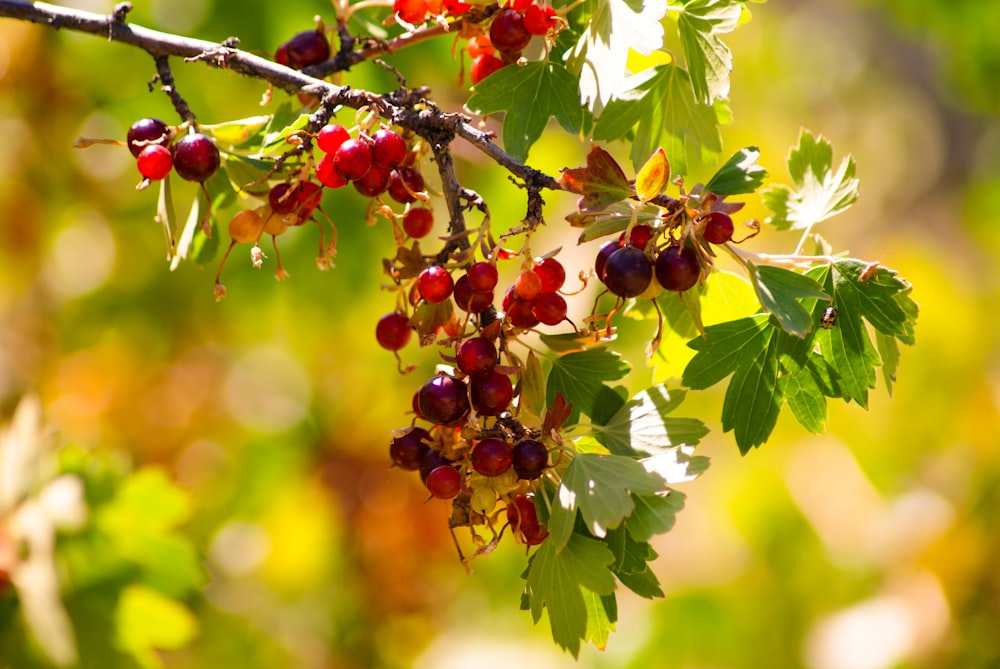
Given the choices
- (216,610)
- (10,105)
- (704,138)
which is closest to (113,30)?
(704,138)

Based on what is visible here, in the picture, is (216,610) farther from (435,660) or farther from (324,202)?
(324,202)

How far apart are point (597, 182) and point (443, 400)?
176mm

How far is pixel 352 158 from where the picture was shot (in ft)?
1.95

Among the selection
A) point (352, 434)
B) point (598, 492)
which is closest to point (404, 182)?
point (598, 492)

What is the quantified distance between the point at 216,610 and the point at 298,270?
1.94 feet

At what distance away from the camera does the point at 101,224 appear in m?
1.65

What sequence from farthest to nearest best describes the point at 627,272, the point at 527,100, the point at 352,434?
the point at 352,434
the point at 527,100
the point at 627,272

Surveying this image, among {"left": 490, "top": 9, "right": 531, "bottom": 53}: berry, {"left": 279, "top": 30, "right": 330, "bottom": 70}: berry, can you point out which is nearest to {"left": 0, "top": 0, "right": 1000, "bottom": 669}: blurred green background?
{"left": 279, "top": 30, "right": 330, "bottom": 70}: berry

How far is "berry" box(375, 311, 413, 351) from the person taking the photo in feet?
2.29

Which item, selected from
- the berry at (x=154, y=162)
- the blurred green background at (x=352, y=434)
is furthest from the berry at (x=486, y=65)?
the blurred green background at (x=352, y=434)

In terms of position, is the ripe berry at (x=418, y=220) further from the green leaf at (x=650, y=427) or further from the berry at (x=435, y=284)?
the green leaf at (x=650, y=427)

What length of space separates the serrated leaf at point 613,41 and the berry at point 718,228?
113mm

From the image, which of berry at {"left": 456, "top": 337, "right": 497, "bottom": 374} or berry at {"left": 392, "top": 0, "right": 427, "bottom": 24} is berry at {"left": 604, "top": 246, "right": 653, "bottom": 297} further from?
berry at {"left": 392, "top": 0, "right": 427, "bottom": 24}

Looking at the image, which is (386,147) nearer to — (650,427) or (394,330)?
(394,330)
